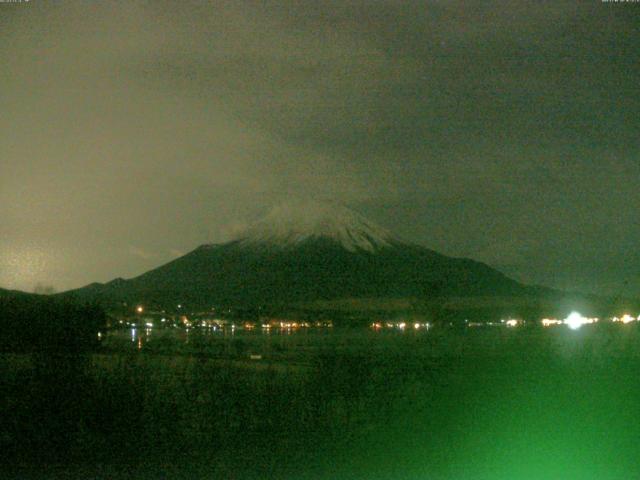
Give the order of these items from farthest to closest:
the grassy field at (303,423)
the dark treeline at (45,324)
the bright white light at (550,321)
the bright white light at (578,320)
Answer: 1. the bright white light at (550,321)
2. the bright white light at (578,320)
3. the dark treeline at (45,324)
4. the grassy field at (303,423)

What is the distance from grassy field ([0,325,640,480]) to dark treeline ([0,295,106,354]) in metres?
0.49

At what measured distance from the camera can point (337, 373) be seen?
571 inches

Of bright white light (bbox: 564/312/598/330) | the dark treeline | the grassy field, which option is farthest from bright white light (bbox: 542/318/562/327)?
the dark treeline

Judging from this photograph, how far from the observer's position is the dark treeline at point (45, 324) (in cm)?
1487

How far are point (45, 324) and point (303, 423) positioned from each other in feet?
20.9

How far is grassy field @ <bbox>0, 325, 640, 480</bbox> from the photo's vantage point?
1064 centimetres

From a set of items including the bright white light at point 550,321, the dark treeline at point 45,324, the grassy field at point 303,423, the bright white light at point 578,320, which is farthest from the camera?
the bright white light at point 550,321

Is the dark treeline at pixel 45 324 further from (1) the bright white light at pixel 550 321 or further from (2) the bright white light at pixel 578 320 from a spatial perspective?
(1) the bright white light at pixel 550 321

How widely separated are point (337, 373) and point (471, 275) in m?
83.3

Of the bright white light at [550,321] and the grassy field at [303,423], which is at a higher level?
the bright white light at [550,321]

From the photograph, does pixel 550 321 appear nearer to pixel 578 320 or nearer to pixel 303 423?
pixel 578 320

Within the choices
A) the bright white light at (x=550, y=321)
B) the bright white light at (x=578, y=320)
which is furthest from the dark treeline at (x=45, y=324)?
the bright white light at (x=550, y=321)

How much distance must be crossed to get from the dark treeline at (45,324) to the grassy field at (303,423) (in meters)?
0.49

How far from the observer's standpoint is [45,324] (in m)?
16.9
